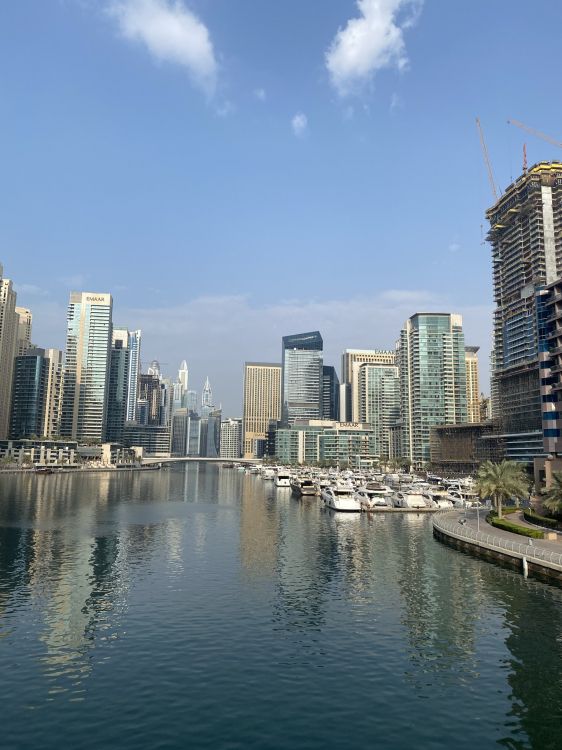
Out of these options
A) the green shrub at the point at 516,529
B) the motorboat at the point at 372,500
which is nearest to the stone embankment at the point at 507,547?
the green shrub at the point at 516,529

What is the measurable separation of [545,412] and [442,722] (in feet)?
337

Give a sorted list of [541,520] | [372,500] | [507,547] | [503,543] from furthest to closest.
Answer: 1. [372,500]
2. [541,520]
3. [503,543]
4. [507,547]

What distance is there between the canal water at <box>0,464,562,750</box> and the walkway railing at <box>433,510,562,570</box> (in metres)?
3.32

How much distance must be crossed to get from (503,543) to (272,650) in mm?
42506

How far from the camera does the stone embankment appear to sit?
59.9 m

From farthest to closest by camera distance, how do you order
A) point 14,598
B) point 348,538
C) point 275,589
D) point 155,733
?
point 348,538 → point 275,589 → point 14,598 → point 155,733

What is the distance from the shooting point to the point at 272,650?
3953 centimetres

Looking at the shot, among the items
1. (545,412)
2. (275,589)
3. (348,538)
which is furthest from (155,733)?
(545,412)

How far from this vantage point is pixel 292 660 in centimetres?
3775

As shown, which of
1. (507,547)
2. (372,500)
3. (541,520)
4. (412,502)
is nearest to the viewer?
(507,547)

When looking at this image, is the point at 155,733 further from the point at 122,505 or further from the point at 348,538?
the point at 122,505

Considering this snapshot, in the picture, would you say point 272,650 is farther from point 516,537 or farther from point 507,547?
point 516,537

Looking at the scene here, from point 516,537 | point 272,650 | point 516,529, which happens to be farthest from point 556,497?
point 272,650

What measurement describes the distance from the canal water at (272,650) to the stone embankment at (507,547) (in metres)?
2.41
